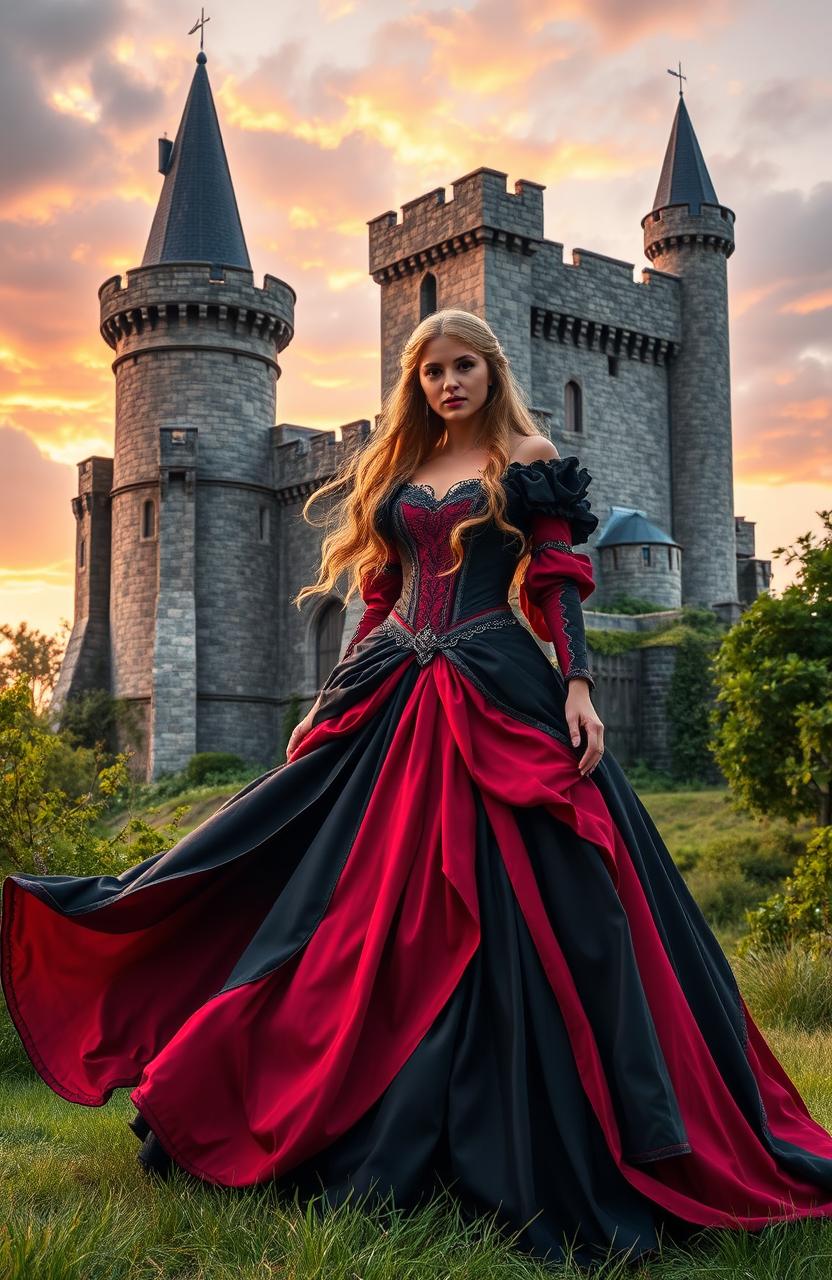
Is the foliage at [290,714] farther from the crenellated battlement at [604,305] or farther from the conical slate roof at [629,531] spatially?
the crenellated battlement at [604,305]

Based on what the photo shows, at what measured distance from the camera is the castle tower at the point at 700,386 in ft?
101

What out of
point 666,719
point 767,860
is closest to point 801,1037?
point 767,860

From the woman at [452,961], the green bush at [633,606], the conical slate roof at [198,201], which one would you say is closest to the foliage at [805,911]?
the woman at [452,961]

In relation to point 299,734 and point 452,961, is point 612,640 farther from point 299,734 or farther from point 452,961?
point 452,961

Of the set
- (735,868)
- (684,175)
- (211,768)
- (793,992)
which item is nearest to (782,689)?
(735,868)

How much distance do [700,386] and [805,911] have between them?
2486cm

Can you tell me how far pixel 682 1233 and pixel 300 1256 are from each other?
949 mm

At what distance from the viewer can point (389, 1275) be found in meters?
Result: 2.38

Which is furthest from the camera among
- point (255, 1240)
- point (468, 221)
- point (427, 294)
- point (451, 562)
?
point (427, 294)

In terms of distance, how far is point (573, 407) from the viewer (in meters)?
29.8

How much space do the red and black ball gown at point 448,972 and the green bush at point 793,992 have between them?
2.78 m

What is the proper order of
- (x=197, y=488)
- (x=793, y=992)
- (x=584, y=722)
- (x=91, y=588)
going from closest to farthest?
(x=584, y=722)
(x=793, y=992)
(x=197, y=488)
(x=91, y=588)

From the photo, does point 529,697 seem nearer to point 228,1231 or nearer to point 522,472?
point 522,472

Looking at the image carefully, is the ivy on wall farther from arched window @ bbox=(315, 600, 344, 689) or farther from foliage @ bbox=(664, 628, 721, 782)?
arched window @ bbox=(315, 600, 344, 689)
